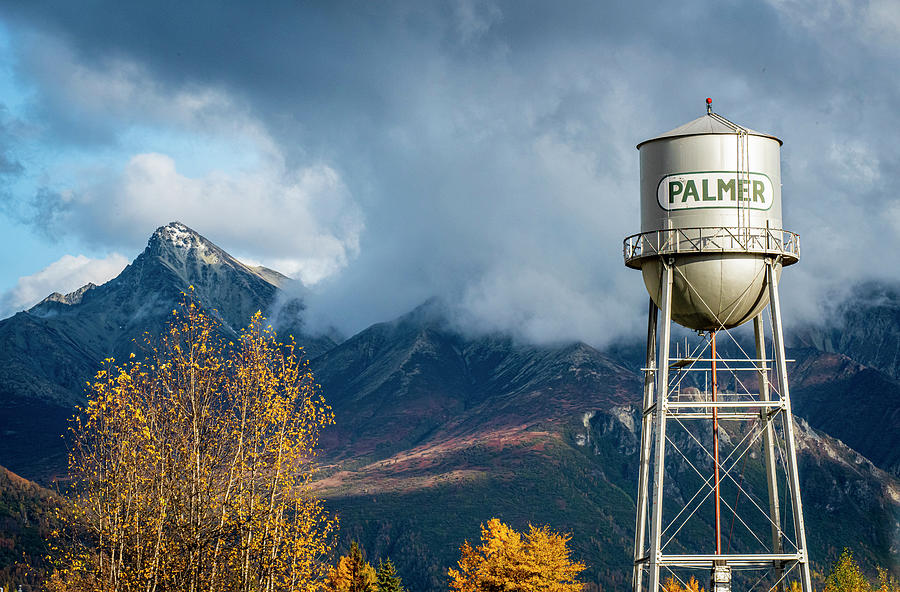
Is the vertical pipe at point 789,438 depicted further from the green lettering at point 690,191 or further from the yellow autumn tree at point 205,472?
the yellow autumn tree at point 205,472

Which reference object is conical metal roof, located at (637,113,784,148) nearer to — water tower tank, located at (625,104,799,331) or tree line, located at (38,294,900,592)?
water tower tank, located at (625,104,799,331)

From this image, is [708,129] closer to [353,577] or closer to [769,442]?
[769,442]

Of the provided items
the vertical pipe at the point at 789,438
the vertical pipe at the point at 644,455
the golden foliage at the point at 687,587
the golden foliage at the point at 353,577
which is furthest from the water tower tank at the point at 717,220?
the golden foliage at the point at 353,577

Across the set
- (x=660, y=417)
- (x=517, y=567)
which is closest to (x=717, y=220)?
(x=660, y=417)

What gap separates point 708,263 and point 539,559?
54.2 metres

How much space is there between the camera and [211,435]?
42594mm

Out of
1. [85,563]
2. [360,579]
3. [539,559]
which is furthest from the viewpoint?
[360,579]

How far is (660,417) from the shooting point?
151ft

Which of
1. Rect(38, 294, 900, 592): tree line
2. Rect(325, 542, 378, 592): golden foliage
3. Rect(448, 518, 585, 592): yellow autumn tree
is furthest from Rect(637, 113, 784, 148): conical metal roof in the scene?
Rect(325, 542, 378, 592): golden foliage

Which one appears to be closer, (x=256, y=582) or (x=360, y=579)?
(x=256, y=582)

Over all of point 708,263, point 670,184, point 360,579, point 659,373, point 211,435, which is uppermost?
point 670,184

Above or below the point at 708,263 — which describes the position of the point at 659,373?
below

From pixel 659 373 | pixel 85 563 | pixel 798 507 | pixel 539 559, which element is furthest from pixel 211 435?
pixel 539 559

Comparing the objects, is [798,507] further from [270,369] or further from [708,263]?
[270,369]
